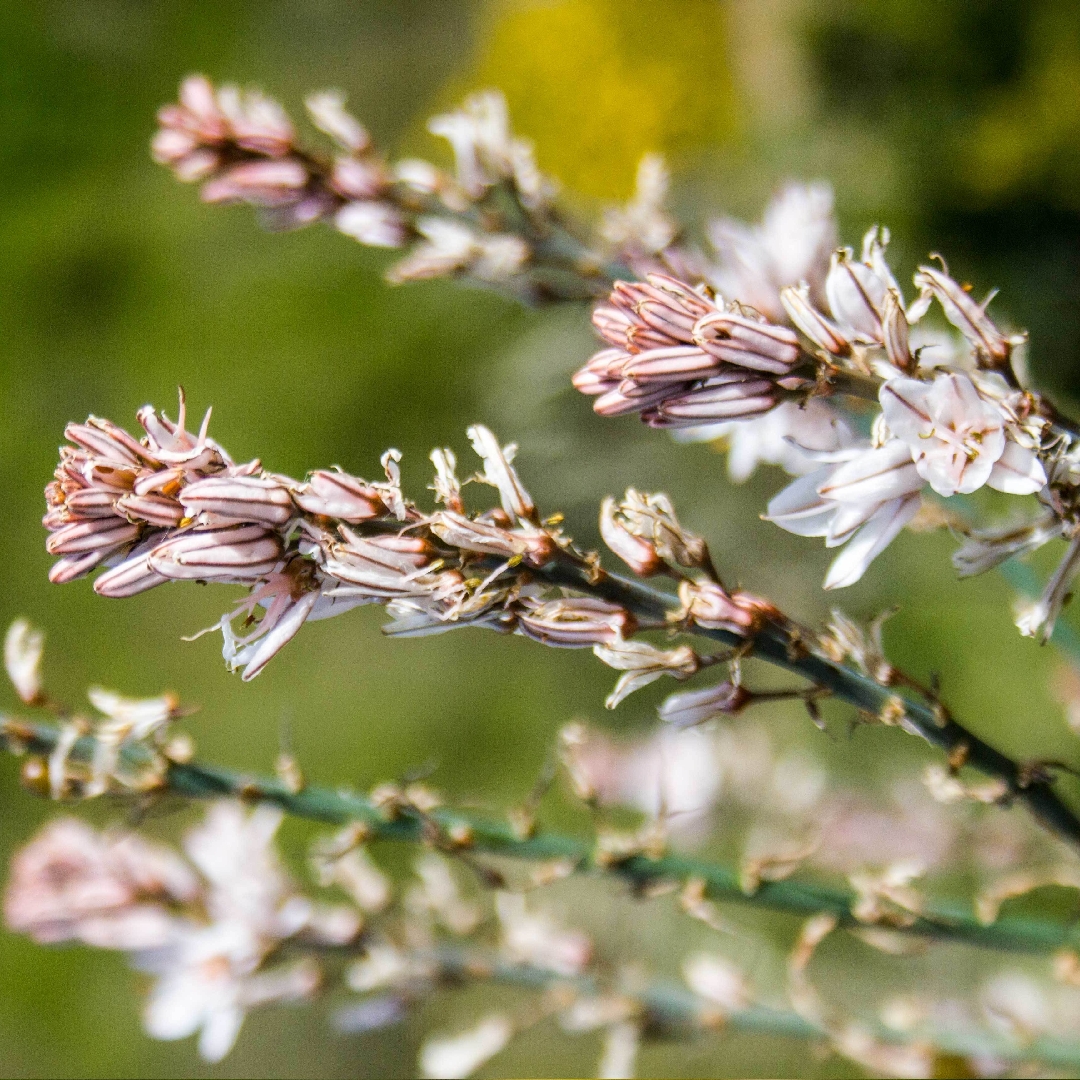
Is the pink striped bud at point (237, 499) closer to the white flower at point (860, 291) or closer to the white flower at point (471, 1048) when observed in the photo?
the white flower at point (860, 291)

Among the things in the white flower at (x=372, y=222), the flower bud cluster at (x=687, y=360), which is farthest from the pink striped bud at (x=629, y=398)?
the white flower at (x=372, y=222)

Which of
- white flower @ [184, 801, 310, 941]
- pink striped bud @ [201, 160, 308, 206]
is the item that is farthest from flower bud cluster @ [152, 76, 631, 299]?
white flower @ [184, 801, 310, 941]

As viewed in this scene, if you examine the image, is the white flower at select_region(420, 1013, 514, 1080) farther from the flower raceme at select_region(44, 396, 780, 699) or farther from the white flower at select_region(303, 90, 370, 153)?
the white flower at select_region(303, 90, 370, 153)

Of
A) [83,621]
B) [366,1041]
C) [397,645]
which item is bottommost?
[366,1041]

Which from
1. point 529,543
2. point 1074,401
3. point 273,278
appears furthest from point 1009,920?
point 273,278

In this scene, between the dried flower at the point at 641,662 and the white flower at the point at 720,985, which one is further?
the white flower at the point at 720,985

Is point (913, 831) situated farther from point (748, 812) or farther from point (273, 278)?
point (273, 278)
